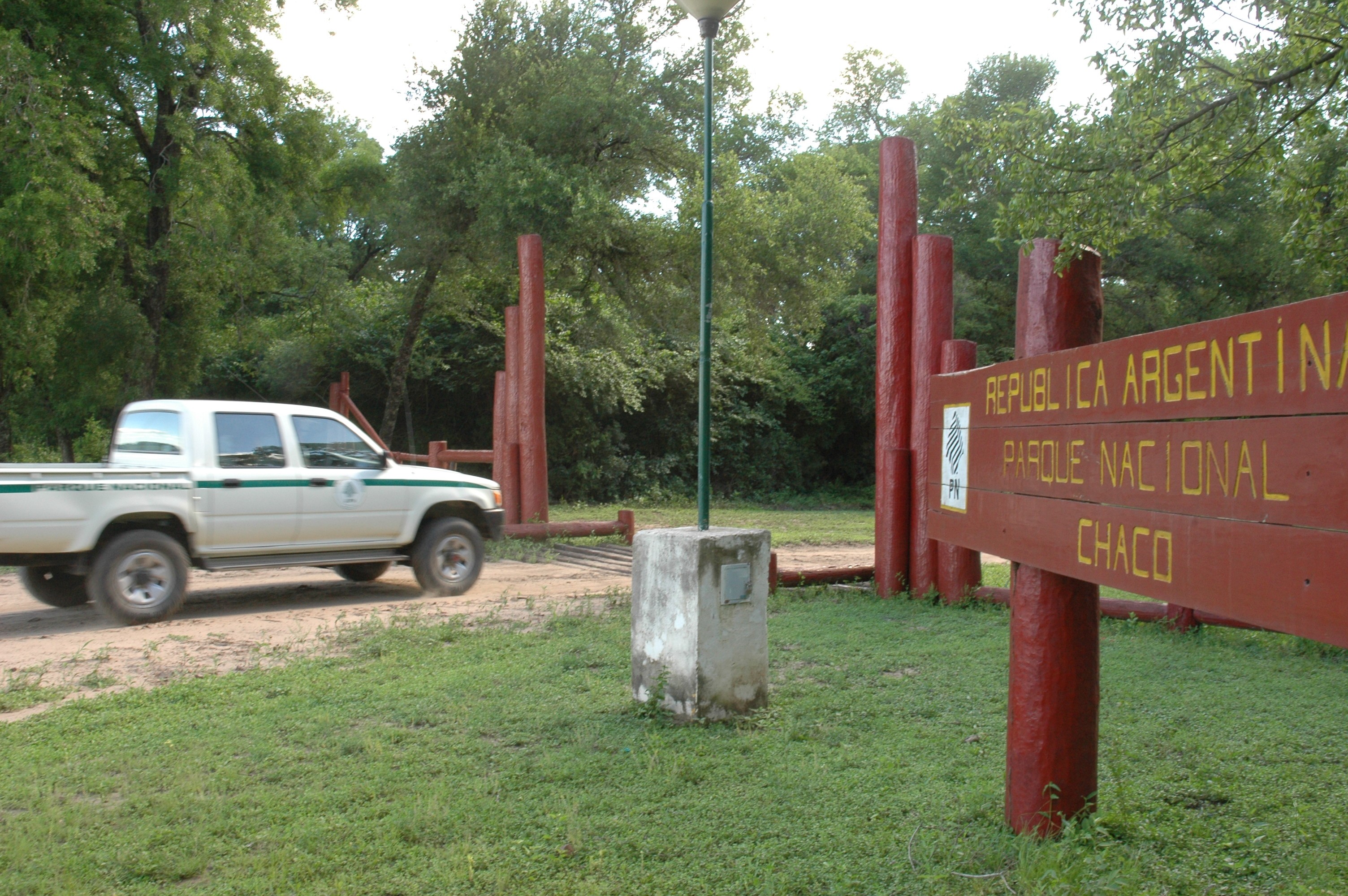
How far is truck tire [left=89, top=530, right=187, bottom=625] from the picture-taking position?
834 cm

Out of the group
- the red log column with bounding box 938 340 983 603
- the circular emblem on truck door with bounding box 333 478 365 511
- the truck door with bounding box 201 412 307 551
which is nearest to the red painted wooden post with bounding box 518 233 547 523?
the circular emblem on truck door with bounding box 333 478 365 511

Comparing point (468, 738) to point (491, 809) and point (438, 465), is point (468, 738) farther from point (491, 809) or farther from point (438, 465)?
point (438, 465)

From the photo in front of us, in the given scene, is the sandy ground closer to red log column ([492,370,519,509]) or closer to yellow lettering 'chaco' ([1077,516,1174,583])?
red log column ([492,370,519,509])

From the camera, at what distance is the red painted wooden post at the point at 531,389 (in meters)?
16.1

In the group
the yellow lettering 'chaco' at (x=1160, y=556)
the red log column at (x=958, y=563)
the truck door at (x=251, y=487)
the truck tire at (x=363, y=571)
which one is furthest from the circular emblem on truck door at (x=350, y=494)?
the yellow lettering 'chaco' at (x=1160, y=556)

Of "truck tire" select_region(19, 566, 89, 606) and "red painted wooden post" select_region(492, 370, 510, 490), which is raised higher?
"red painted wooden post" select_region(492, 370, 510, 490)

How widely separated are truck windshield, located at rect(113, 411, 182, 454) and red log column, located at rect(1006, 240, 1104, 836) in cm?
765

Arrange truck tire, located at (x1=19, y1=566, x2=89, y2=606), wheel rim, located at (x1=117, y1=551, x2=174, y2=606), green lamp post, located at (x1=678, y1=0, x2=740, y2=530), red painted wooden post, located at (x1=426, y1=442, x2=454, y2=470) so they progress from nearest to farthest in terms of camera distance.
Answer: green lamp post, located at (x1=678, y1=0, x2=740, y2=530) → wheel rim, located at (x1=117, y1=551, x2=174, y2=606) → truck tire, located at (x1=19, y1=566, x2=89, y2=606) → red painted wooden post, located at (x1=426, y1=442, x2=454, y2=470)

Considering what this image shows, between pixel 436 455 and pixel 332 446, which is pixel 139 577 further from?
pixel 436 455

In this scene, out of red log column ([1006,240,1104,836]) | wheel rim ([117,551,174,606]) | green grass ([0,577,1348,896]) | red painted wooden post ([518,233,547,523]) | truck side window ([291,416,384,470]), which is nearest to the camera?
green grass ([0,577,1348,896])

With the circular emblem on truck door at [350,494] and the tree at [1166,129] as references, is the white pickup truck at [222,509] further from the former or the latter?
the tree at [1166,129]

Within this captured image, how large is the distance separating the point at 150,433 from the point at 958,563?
7.35 meters

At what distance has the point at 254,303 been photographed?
21.5 m

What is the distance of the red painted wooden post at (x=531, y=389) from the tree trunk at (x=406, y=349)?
7.27 meters
